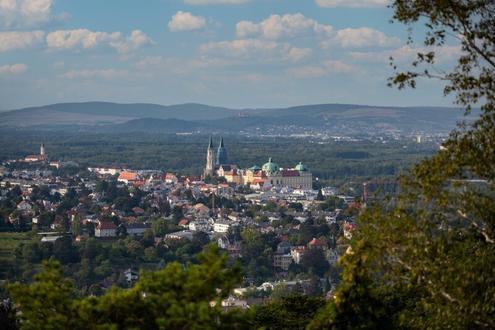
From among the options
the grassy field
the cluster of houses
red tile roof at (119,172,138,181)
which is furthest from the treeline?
the grassy field

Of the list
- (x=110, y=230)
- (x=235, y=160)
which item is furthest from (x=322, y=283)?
(x=235, y=160)

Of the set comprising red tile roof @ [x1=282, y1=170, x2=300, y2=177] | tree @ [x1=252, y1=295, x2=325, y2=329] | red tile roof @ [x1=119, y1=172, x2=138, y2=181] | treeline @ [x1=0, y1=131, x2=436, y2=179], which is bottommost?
treeline @ [x1=0, y1=131, x2=436, y2=179]

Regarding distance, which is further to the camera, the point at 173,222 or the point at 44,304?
the point at 173,222

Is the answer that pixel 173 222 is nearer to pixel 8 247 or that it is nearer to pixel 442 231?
pixel 8 247

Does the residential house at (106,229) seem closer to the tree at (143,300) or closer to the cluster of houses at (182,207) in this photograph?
the cluster of houses at (182,207)

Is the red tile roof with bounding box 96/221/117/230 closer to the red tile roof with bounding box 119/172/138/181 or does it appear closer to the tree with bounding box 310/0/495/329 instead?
the red tile roof with bounding box 119/172/138/181

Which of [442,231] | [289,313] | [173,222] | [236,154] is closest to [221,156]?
[236,154]

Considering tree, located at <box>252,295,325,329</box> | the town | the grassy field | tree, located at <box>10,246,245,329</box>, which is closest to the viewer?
tree, located at <box>10,246,245,329</box>

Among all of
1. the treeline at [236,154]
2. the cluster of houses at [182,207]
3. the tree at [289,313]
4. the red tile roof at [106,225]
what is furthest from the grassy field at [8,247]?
the treeline at [236,154]
